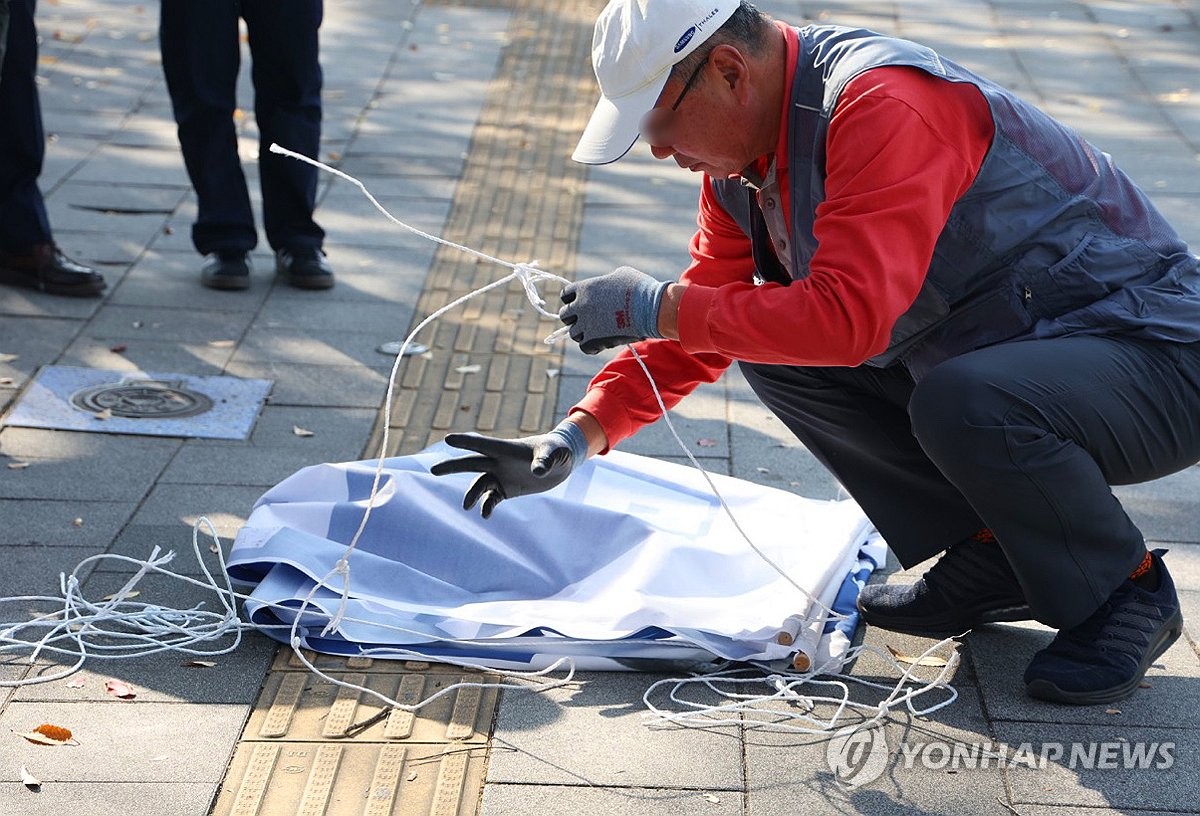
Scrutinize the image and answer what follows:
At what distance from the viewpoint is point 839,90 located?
8.04ft

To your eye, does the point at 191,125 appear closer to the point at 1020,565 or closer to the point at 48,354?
Answer: the point at 48,354

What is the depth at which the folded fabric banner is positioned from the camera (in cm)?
290

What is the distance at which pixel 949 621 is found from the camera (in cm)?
296

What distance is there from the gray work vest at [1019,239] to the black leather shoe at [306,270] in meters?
2.68

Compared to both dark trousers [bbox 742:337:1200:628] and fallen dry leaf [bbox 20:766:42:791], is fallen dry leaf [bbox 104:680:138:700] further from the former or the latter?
dark trousers [bbox 742:337:1200:628]

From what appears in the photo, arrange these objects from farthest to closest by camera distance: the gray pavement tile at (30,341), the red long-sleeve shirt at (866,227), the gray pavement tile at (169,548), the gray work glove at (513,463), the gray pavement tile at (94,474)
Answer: the gray pavement tile at (30,341) → the gray pavement tile at (94,474) → the gray pavement tile at (169,548) → the gray work glove at (513,463) → the red long-sleeve shirt at (866,227)

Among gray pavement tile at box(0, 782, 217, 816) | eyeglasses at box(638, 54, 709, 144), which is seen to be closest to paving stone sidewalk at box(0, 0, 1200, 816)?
gray pavement tile at box(0, 782, 217, 816)

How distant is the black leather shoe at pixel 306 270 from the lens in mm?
5078

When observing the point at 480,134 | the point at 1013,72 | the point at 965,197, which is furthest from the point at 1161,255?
the point at 1013,72

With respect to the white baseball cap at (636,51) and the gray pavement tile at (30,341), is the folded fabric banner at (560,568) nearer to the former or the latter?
the white baseball cap at (636,51)

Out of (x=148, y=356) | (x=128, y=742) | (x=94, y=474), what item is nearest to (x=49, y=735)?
(x=128, y=742)

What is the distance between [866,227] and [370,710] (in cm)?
126

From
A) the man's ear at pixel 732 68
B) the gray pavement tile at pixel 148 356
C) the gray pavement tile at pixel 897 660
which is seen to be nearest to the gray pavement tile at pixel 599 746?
the gray pavement tile at pixel 897 660

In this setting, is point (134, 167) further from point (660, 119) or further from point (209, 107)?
point (660, 119)
